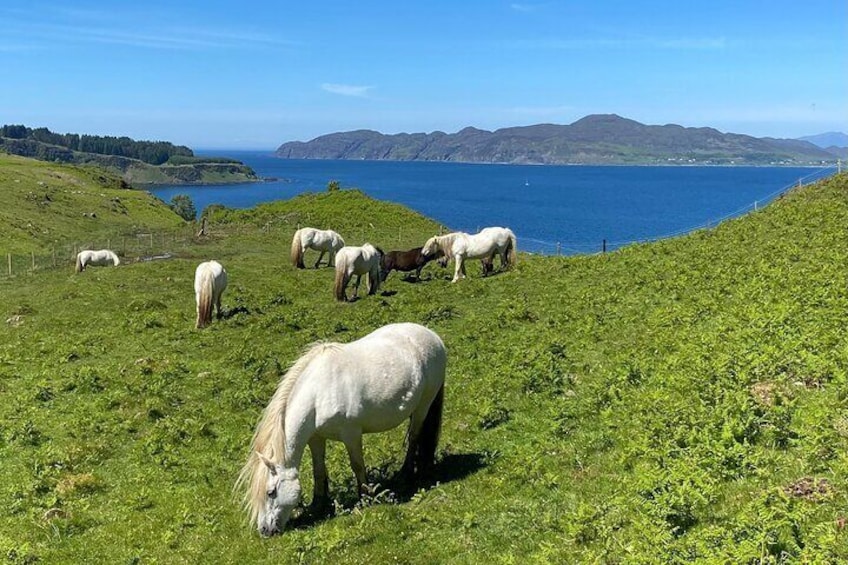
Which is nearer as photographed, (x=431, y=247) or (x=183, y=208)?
(x=431, y=247)

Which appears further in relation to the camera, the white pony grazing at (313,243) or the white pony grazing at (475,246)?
the white pony grazing at (313,243)

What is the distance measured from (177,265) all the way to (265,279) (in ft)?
22.5

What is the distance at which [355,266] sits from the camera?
29.8 meters

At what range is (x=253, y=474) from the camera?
954 cm

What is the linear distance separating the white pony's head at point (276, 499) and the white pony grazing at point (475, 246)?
23.4 metres

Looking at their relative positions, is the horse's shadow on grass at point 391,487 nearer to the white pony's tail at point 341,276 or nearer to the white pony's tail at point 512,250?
the white pony's tail at point 341,276

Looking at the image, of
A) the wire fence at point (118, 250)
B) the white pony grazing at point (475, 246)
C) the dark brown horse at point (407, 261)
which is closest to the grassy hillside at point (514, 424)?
the white pony grazing at point (475, 246)

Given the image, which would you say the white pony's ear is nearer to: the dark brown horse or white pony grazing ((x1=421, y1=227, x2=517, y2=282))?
white pony grazing ((x1=421, y1=227, x2=517, y2=282))

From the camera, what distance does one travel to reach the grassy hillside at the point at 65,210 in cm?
5888

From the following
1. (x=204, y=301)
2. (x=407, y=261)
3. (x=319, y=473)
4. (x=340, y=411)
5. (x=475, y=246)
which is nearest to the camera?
(x=340, y=411)

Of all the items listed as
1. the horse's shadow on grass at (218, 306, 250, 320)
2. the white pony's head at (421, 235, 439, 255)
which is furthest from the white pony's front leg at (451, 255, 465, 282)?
the horse's shadow on grass at (218, 306, 250, 320)

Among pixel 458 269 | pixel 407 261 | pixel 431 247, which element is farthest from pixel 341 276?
pixel 431 247

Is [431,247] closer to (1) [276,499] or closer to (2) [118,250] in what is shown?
(2) [118,250]

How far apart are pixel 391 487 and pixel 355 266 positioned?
1932 centimetres
